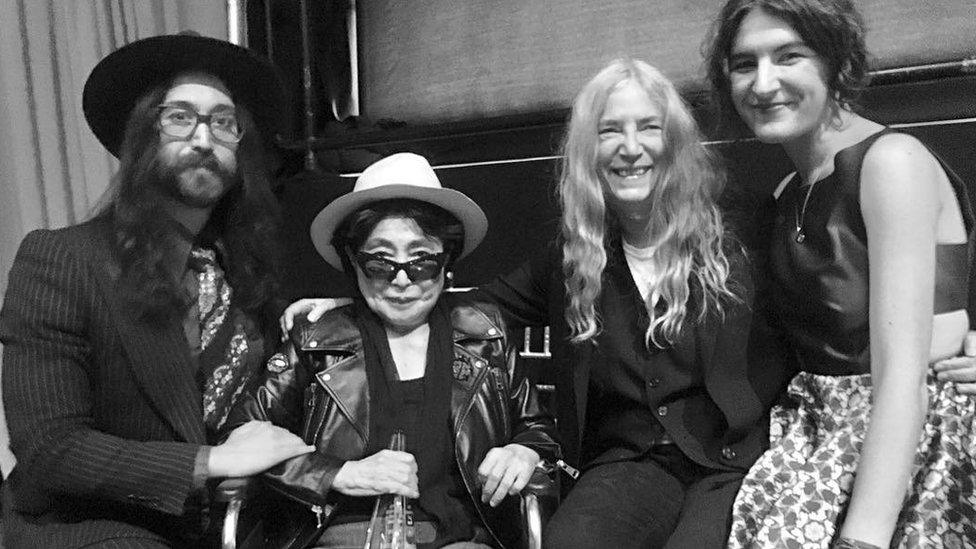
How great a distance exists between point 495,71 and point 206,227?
5.64ft

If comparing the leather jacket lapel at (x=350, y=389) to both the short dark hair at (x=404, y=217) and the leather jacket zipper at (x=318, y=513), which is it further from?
the short dark hair at (x=404, y=217)

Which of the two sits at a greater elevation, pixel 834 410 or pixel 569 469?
pixel 834 410

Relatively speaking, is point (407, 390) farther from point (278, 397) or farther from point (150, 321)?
point (150, 321)

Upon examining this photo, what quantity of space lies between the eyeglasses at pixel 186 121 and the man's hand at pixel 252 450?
0.83 m

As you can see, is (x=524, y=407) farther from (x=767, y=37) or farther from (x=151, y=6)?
(x=151, y=6)

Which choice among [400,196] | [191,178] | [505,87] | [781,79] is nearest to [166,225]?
[191,178]

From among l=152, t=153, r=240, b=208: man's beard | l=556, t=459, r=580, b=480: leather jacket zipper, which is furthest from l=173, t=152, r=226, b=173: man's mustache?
l=556, t=459, r=580, b=480: leather jacket zipper

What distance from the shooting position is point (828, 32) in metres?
1.88

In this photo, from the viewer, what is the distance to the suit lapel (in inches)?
77.8

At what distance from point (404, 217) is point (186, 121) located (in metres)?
0.69

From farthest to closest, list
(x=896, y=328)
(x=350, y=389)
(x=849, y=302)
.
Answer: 1. (x=350, y=389)
2. (x=849, y=302)
3. (x=896, y=328)

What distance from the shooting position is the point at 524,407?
217 centimetres

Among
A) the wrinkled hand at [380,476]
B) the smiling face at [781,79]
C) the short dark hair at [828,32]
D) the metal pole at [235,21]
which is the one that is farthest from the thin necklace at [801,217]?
the metal pole at [235,21]

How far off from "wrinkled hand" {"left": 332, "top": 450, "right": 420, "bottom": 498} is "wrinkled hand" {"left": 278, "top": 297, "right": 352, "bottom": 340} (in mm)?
479
